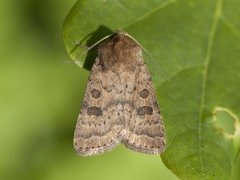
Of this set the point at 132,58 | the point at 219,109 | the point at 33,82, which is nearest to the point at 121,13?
the point at 132,58

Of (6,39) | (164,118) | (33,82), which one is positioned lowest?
(164,118)

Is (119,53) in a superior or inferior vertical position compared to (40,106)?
superior

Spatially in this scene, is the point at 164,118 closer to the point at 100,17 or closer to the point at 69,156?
the point at 100,17

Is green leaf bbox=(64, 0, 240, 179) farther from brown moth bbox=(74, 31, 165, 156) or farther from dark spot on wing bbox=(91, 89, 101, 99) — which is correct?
dark spot on wing bbox=(91, 89, 101, 99)

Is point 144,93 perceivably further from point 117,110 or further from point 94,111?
point 94,111

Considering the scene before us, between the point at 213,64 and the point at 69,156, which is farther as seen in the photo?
the point at 69,156

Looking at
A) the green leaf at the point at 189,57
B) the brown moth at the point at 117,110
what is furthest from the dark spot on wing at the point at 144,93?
the green leaf at the point at 189,57

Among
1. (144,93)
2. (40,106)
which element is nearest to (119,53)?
(144,93)

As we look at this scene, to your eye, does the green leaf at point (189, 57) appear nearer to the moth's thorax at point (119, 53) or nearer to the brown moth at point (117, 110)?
the moth's thorax at point (119, 53)
